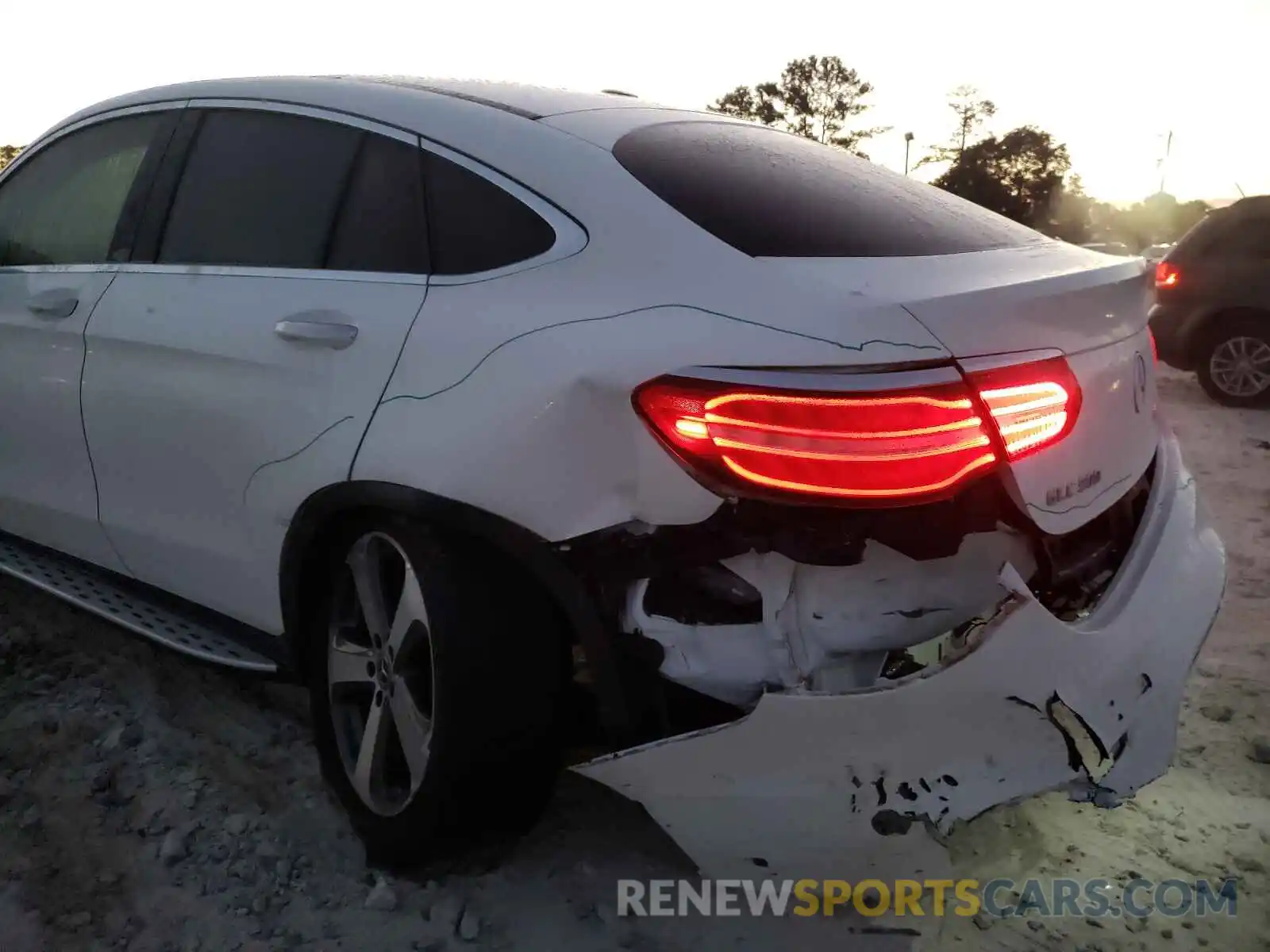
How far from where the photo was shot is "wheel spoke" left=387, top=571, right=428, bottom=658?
7.26 ft

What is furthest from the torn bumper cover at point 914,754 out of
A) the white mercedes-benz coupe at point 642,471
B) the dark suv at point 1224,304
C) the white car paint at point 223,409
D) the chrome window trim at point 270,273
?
the dark suv at point 1224,304

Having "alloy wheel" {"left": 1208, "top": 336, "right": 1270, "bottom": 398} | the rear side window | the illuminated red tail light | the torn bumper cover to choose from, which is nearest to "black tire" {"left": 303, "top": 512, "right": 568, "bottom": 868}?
the torn bumper cover

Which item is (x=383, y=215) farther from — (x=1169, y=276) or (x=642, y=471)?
(x=1169, y=276)

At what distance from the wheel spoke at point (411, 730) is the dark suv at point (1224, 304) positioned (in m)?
7.23

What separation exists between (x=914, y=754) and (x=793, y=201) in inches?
44.5

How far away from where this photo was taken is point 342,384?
7.48ft

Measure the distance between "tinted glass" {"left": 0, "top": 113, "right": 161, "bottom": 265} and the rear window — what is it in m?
1.69

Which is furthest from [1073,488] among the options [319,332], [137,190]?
[137,190]

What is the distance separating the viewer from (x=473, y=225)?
229 cm

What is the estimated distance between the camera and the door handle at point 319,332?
231cm

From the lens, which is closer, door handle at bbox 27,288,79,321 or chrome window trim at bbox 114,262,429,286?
chrome window trim at bbox 114,262,429,286

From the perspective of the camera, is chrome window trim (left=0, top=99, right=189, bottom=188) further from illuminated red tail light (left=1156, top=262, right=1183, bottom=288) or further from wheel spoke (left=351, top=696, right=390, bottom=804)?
illuminated red tail light (left=1156, top=262, right=1183, bottom=288)

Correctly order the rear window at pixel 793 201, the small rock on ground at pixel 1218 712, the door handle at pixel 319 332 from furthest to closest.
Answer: the small rock on ground at pixel 1218 712, the door handle at pixel 319 332, the rear window at pixel 793 201

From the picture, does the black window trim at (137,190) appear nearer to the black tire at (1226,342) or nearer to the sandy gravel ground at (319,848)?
the sandy gravel ground at (319,848)
